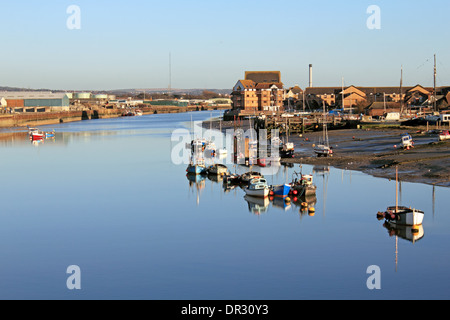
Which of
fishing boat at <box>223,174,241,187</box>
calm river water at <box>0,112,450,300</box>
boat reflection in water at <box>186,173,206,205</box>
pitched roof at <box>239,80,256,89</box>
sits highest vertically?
pitched roof at <box>239,80,256,89</box>

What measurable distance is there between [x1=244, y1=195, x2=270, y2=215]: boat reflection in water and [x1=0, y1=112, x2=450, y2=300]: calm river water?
0.14 meters

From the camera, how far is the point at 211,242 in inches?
1315

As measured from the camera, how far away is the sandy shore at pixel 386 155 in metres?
51.7

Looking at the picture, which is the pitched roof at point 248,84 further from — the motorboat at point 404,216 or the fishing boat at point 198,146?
the motorboat at point 404,216

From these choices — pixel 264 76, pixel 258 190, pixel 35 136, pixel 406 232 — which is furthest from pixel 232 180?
pixel 264 76

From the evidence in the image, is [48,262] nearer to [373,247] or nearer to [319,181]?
[373,247]

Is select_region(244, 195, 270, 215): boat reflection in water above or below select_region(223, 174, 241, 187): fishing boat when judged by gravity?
below

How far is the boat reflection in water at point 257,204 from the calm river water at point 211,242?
141 millimetres

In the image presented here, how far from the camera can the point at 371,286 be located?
25.7 meters

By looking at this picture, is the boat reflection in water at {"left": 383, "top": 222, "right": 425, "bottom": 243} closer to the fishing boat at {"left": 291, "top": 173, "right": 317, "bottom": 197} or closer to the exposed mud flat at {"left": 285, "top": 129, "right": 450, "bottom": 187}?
the fishing boat at {"left": 291, "top": 173, "right": 317, "bottom": 197}

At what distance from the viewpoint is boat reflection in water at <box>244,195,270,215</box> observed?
42.4 m

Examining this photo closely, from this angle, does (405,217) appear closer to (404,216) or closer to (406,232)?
(404,216)

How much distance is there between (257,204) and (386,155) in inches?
960

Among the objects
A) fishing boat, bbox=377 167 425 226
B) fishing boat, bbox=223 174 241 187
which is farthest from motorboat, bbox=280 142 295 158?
fishing boat, bbox=377 167 425 226
